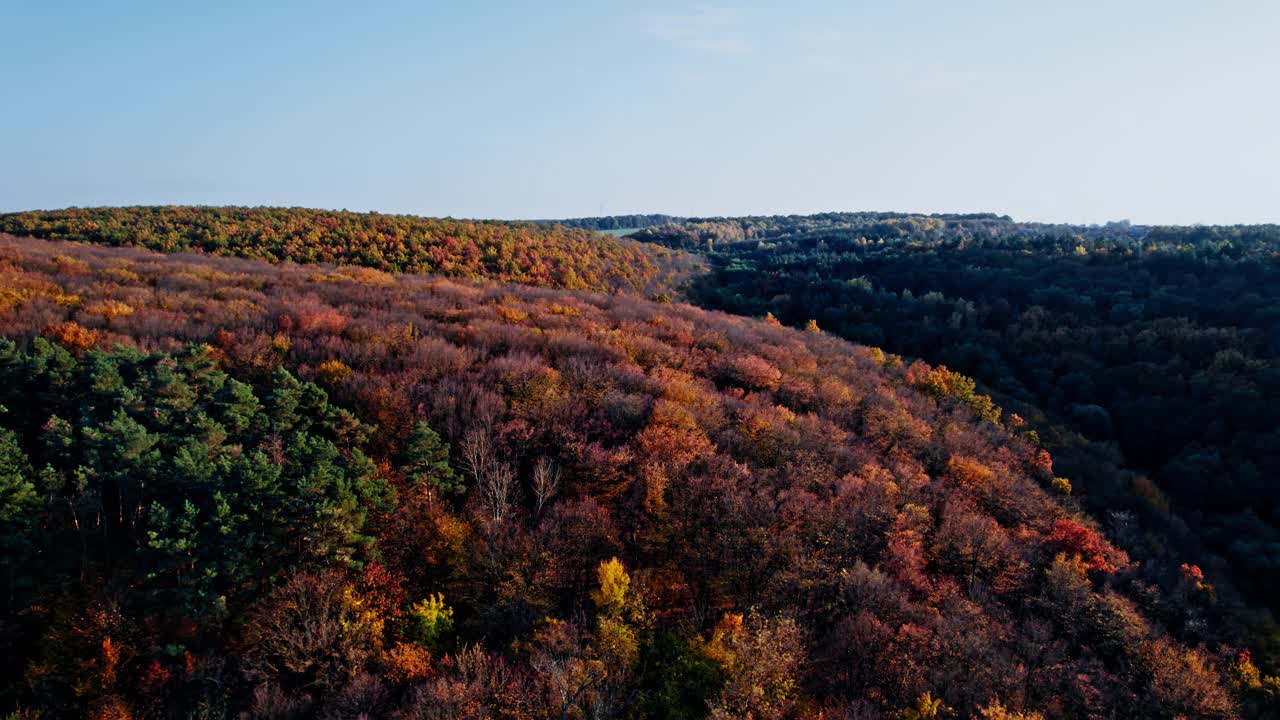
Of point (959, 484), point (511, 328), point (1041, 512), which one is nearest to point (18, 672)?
point (511, 328)

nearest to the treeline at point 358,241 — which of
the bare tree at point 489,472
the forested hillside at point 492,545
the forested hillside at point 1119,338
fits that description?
the forested hillside at point 1119,338

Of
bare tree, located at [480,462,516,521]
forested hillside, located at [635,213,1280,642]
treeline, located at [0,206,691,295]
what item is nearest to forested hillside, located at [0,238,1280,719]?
bare tree, located at [480,462,516,521]

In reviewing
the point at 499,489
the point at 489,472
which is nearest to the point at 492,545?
the point at 499,489

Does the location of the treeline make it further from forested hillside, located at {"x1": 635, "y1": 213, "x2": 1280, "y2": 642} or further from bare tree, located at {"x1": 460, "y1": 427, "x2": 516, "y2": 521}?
bare tree, located at {"x1": 460, "y1": 427, "x2": 516, "y2": 521}

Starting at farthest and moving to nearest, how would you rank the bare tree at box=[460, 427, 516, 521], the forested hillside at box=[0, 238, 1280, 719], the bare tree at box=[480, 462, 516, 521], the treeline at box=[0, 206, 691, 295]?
the treeline at box=[0, 206, 691, 295] < the bare tree at box=[460, 427, 516, 521] < the bare tree at box=[480, 462, 516, 521] < the forested hillside at box=[0, 238, 1280, 719]

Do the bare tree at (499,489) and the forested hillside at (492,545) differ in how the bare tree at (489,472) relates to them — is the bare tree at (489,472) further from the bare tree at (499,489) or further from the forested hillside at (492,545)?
the forested hillside at (492,545)

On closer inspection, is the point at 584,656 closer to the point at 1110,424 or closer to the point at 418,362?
the point at 418,362
